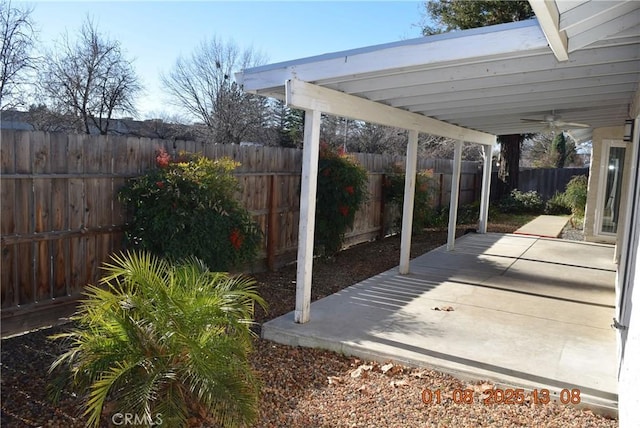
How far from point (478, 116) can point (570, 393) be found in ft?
14.8

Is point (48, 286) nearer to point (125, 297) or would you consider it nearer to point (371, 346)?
point (125, 297)

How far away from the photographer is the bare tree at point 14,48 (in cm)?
1202

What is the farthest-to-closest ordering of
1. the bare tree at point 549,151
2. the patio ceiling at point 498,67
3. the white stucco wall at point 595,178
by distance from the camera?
the bare tree at point 549,151 → the white stucco wall at point 595,178 → the patio ceiling at point 498,67

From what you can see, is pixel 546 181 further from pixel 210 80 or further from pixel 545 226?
pixel 210 80

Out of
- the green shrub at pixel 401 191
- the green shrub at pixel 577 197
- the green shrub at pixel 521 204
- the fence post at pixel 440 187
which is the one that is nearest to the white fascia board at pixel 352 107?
the green shrub at pixel 401 191

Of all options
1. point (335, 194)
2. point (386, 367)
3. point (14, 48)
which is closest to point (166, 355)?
point (386, 367)

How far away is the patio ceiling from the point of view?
3254 millimetres

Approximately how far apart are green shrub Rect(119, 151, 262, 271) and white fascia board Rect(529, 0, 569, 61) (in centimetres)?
334

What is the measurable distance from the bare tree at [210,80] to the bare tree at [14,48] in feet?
27.8

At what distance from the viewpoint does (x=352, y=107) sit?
16.5ft

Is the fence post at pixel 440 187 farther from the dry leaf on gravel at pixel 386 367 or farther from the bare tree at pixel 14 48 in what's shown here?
the bare tree at pixel 14 48

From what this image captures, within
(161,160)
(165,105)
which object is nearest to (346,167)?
(161,160)

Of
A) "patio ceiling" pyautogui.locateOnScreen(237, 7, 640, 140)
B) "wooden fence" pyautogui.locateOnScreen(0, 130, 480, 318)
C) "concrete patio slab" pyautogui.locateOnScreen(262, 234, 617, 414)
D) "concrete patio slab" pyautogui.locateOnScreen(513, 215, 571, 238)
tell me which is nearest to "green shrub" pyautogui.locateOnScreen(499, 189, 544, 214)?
"concrete patio slab" pyautogui.locateOnScreen(513, 215, 571, 238)
